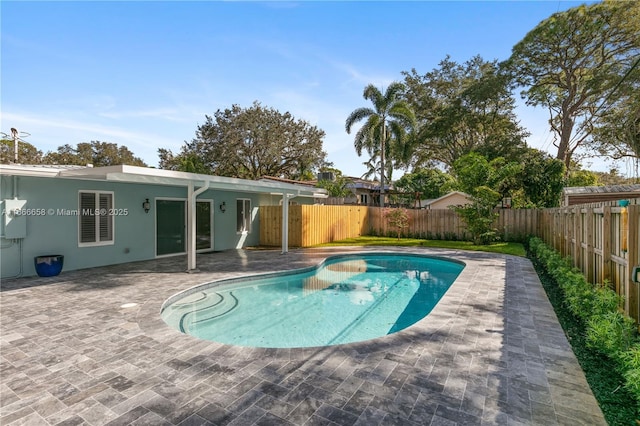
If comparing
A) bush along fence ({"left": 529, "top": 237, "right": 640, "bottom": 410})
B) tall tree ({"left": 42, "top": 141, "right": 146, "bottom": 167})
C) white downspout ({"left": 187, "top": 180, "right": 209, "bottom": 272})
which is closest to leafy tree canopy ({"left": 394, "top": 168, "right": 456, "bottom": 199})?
white downspout ({"left": 187, "top": 180, "right": 209, "bottom": 272})

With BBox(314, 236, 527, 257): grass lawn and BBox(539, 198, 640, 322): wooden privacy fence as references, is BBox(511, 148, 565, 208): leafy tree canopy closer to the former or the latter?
BBox(314, 236, 527, 257): grass lawn

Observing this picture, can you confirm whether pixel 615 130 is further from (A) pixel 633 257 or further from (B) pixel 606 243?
(A) pixel 633 257

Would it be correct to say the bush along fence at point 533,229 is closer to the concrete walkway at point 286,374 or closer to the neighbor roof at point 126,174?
the concrete walkway at point 286,374

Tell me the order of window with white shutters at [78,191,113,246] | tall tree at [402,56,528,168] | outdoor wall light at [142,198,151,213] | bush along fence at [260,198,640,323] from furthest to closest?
tall tree at [402,56,528,168], outdoor wall light at [142,198,151,213], window with white shutters at [78,191,113,246], bush along fence at [260,198,640,323]

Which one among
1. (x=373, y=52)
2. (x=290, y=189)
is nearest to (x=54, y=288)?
(x=290, y=189)

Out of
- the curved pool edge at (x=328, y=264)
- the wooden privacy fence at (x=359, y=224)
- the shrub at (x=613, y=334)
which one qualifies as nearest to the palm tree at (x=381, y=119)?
the wooden privacy fence at (x=359, y=224)

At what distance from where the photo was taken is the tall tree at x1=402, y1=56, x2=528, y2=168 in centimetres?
2339

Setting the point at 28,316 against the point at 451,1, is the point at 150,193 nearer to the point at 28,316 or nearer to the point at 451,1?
the point at 28,316

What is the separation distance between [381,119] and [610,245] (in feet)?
56.6

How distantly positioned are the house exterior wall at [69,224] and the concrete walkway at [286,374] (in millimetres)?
3069

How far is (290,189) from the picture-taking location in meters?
11.8

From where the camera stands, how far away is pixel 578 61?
2095 cm

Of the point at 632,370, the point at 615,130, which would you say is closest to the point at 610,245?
the point at 632,370

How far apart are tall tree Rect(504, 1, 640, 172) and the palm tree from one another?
925cm
